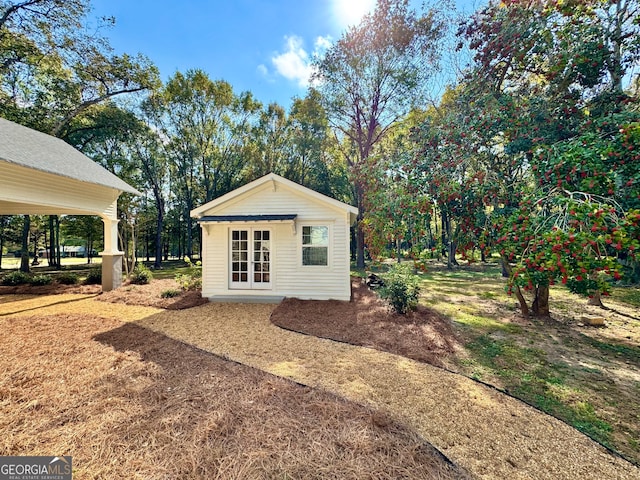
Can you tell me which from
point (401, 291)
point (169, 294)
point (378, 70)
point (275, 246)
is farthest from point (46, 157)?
point (378, 70)

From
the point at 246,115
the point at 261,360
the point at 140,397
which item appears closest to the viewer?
the point at 140,397

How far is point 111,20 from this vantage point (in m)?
14.5

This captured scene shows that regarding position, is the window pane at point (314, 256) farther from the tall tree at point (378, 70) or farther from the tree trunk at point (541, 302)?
the tree trunk at point (541, 302)

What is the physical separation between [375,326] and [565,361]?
134 inches

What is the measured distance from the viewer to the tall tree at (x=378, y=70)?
13883 mm

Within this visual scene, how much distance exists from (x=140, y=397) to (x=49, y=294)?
975cm

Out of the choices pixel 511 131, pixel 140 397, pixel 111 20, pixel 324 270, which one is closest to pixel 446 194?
pixel 511 131

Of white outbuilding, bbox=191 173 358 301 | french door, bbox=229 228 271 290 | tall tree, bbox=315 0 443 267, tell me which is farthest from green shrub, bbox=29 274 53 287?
tall tree, bbox=315 0 443 267

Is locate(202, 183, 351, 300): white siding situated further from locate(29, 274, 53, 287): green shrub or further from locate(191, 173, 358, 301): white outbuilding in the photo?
locate(29, 274, 53, 287): green shrub

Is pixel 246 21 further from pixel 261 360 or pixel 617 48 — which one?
pixel 261 360

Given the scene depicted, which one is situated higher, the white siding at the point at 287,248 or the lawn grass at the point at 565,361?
the white siding at the point at 287,248

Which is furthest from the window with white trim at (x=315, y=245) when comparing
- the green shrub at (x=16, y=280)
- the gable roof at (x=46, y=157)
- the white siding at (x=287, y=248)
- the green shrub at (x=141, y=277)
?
the green shrub at (x=16, y=280)

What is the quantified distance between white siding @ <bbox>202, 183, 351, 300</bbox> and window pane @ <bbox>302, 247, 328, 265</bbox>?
0.48 feet

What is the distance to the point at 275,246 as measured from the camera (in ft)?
28.3
